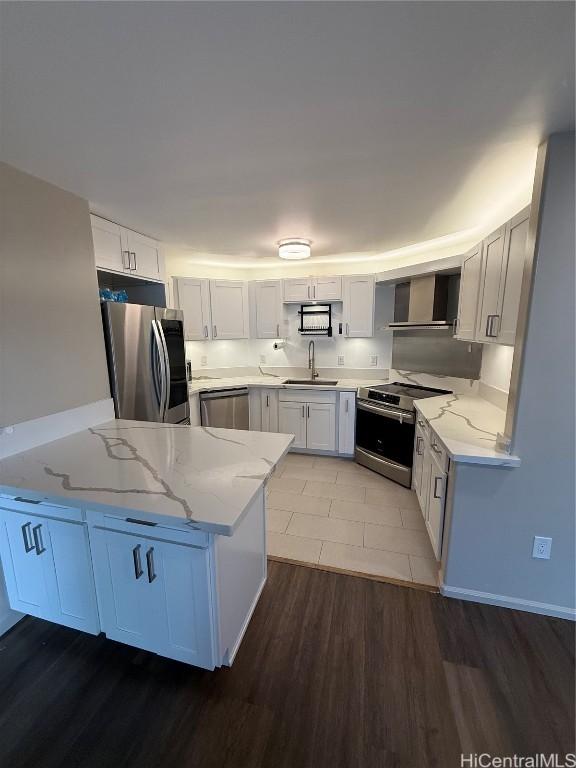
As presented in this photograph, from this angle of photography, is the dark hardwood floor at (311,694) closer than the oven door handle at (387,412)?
Yes

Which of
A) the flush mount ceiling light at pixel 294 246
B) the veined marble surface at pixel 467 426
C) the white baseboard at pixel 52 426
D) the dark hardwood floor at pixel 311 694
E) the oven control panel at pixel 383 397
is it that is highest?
the flush mount ceiling light at pixel 294 246

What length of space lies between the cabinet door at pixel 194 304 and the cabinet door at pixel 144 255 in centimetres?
83

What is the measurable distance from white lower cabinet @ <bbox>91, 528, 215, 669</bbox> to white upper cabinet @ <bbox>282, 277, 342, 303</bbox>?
341 cm

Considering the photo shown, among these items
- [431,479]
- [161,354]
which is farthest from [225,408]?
[431,479]

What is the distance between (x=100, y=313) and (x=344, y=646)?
256cm

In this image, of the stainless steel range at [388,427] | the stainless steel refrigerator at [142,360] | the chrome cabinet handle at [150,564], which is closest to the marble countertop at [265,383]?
the stainless steel range at [388,427]

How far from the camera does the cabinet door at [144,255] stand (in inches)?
106

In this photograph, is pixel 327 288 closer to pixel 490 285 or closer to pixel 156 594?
pixel 490 285

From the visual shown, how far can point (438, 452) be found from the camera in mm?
2172

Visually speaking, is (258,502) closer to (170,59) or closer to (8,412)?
(8,412)

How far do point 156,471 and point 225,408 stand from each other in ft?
8.19

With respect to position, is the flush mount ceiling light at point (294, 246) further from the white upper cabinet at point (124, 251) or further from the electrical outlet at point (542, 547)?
the electrical outlet at point (542, 547)

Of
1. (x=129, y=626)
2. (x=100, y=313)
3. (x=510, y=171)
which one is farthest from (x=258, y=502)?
(x=510, y=171)

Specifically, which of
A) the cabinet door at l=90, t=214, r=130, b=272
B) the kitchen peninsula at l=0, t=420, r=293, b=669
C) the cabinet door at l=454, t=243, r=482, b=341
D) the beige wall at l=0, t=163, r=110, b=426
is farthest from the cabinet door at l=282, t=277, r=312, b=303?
the kitchen peninsula at l=0, t=420, r=293, b=669
